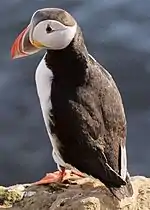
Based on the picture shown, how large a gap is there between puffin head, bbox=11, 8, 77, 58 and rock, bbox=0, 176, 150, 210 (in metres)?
0.78

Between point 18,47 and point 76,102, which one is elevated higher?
point 18,47

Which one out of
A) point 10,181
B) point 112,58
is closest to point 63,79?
point 10,181

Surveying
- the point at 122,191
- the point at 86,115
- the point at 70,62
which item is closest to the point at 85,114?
the point at 86,115

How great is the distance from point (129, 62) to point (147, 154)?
1.00 metres

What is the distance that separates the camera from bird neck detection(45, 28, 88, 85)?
4.64 m

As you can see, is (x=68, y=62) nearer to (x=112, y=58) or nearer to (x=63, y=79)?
(x=63, y=79)

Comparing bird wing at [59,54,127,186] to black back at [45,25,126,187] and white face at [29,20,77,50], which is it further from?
white face at [29,20,77,50]

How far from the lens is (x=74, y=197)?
4.39m

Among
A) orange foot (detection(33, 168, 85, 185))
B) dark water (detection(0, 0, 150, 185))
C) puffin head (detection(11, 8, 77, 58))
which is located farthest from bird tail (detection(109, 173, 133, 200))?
dark water (detection(0, 0, 150, 185))

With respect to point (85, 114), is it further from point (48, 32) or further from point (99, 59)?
point (99, 59)

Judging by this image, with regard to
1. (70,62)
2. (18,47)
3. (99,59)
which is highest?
(18,47)

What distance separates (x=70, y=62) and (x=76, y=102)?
0.90 ft

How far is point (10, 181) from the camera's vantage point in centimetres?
638

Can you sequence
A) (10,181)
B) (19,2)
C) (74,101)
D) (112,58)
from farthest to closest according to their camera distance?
1. (19,2)
2. (112,58)
3. (10,181)
4. (74,101)
